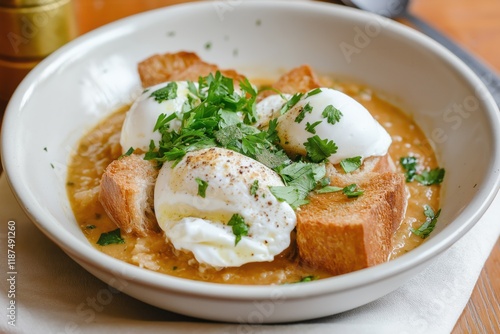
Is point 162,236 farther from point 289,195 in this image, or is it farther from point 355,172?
point 355,172

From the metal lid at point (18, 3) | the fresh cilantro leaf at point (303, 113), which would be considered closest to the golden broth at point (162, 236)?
the fresh cilantro leaf at point (303, 113)

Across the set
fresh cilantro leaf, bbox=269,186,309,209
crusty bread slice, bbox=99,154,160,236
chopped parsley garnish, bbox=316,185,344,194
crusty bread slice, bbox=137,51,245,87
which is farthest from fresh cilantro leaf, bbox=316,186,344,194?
crusty bread slice, bbox=137,51,245,87

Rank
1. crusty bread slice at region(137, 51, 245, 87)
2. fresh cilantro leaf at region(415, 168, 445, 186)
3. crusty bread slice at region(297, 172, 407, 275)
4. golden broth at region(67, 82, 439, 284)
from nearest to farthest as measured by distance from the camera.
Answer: crusty bread slice at region(297, 172, 407, 275) < golden broth at region(67, 82, 439, 284) < fresh cilantro leaf at region(415, 168, 445, 186) < crusty bread slice at region(137, 51, 245, 87)

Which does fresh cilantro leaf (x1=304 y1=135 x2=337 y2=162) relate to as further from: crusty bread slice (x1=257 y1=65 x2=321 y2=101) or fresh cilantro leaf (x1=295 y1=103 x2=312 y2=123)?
crusty bread slice (x1=257 y1=65 x2=321 y2=101)

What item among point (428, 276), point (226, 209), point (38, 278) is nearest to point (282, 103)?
point (226, 209)

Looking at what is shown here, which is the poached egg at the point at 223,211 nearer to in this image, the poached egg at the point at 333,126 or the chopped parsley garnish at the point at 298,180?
the chopped parsley garnish at the point at 298,180

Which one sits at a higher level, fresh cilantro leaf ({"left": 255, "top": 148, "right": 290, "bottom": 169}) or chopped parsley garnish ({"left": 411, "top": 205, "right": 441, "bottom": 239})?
fresh cilantro leaf ({"left": 255, "top": 148, "right": 290, "bottom": 169})

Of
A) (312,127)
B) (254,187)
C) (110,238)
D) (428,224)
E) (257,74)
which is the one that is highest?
(312,127)

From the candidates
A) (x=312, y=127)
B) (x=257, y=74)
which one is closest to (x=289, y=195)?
(x=312, y=127)
